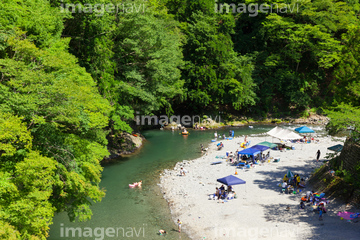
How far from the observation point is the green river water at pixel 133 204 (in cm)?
1971

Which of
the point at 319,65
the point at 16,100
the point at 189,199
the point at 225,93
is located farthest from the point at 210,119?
the point at 16,100

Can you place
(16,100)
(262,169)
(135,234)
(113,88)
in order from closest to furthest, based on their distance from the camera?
(16,100)
(135,234)
(262,169)
(113,88)

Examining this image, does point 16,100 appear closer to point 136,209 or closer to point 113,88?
point 136,209

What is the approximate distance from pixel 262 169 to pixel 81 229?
1713cm

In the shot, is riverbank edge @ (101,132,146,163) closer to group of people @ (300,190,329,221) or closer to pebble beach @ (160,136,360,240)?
pebble beach @ (160,136,360,240)

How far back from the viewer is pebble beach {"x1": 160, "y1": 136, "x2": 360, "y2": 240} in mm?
18156

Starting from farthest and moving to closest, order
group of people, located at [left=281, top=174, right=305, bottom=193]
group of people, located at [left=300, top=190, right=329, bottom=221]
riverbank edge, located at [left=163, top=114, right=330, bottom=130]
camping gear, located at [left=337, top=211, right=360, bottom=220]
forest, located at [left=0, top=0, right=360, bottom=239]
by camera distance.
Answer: riverbank edge, located at [left=163, top=114, right=330, bottom=130]
group of people, located at [left=281, top=174, right=305, bottom=193]
group of people, located at [left=300, top=190, right=329, bottom=221]
camping gear, located at [left=337, top=211, right=360, bottom=220]
forest, located at [left=0, top=0, right=360, bottom=239]

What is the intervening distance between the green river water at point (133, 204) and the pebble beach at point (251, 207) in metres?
1.13

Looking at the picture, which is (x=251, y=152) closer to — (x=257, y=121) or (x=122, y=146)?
(x=122, y=146)

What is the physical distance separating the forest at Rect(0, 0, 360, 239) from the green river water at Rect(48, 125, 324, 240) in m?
1.50

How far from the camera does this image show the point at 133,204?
23938 millimetres

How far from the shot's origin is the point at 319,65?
189ft

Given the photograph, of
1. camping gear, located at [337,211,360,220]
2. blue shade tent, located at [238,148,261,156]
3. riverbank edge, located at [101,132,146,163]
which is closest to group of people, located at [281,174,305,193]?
camping gear, located at [337,211,360,220]

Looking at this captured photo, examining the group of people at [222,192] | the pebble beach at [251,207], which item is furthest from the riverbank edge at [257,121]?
the group of people at [222,192]
